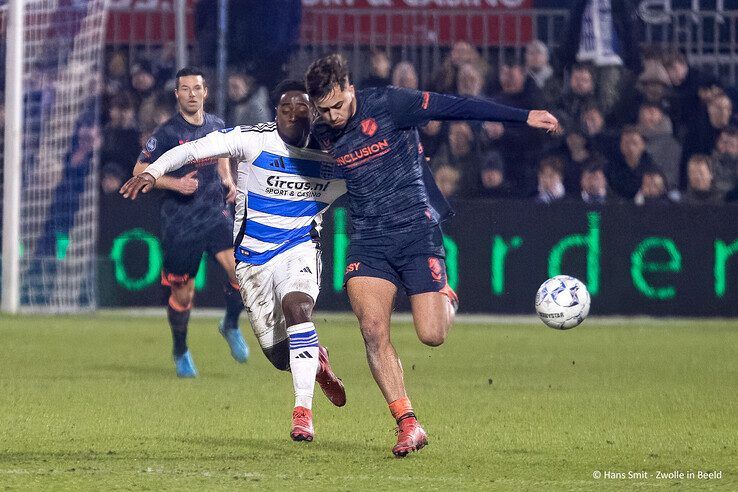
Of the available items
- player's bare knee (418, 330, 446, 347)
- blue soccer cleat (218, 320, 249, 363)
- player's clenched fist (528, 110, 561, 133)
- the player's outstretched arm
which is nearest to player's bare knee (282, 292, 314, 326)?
player's bare knee (418, 330, 446, 347)

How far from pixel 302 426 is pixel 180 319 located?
388 cm

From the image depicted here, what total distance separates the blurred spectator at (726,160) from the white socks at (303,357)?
30.5 feet

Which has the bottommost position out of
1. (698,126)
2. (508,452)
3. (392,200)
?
(508,452)

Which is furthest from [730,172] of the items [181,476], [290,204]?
[181,476]

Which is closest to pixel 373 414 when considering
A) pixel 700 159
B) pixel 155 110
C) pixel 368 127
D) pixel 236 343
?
pixel 368 127

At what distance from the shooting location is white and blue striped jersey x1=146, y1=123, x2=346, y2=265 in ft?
28.5

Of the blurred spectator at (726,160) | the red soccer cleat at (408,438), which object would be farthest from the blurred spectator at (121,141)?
the red soccer cleat at (408,438)

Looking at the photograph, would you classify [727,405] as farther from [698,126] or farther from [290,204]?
[698,126]

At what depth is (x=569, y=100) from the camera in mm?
16891

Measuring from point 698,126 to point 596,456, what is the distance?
9450 mm

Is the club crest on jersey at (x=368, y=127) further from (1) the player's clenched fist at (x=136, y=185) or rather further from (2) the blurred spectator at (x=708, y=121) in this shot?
(2) the blurred spectator at (x=708, y=121)

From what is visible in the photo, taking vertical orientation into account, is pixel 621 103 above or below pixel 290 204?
above

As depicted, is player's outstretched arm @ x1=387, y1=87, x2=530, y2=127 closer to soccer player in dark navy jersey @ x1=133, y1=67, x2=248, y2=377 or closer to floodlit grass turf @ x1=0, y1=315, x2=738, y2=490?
floodlit grass turf @ x1=0, y1=315, x2=738, y2=490

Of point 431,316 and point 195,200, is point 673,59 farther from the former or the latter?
point 431,316
